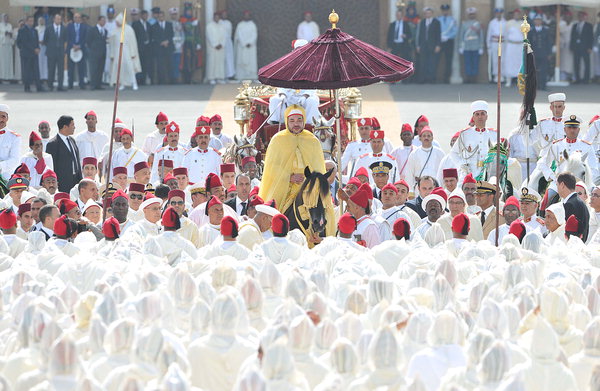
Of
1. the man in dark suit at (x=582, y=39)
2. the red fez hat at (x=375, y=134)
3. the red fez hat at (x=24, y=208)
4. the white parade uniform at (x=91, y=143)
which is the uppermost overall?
the man in dark suit at (x=582, y=39)

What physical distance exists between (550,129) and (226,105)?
8.86 metres

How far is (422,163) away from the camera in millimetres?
15008

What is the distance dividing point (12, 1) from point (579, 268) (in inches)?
771

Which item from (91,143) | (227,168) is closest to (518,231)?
(227,168)

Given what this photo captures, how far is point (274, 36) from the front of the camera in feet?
90.9

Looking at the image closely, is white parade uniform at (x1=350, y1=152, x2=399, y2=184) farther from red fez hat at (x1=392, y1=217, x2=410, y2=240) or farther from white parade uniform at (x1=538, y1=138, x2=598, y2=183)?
red fez hat at (x1=392, y1=217, x2=410, y2=240)

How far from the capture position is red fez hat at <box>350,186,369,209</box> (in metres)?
11.0

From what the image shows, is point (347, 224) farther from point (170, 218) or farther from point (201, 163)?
point (201, 163)

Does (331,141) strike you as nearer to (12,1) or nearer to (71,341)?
(71,341)

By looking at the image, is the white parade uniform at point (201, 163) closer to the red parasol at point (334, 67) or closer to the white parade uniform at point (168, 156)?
the white parade uniform at point (168, 156)

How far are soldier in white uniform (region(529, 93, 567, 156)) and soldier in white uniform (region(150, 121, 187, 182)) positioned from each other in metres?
3.97

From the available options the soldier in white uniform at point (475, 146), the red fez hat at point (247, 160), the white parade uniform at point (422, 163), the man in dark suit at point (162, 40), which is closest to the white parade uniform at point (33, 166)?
the red fez hat at point (247, 160)

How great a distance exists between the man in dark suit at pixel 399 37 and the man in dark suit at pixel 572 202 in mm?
14449

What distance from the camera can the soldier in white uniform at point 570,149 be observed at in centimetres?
1428
